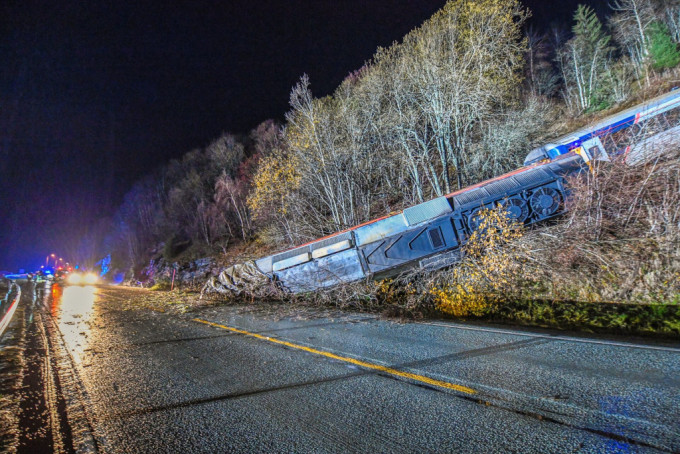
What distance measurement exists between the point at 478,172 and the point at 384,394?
1510 cm

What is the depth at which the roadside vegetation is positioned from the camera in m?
6.78

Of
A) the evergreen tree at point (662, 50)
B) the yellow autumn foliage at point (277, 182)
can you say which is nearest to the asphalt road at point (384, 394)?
the yellow autumn foliage at point (277, 182)

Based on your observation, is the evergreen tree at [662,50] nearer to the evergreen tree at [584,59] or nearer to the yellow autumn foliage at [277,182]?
the evergreen tree at [584,59]

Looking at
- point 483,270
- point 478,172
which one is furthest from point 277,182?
point 483,270

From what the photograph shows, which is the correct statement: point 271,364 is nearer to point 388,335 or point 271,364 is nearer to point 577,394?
point 388,335

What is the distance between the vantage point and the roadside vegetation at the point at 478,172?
678 centimetres

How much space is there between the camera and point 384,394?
364 centimetres

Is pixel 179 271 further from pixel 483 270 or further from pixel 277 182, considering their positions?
pixel 483 270

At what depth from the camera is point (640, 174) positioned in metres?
7.36

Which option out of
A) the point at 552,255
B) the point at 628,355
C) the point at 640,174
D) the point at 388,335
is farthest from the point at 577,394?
the point at 640,174

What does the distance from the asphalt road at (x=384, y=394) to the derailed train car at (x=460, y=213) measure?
10.1ft

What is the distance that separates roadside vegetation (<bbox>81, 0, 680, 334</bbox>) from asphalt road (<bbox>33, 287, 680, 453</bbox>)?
7.12 ft

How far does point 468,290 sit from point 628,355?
12.0ft

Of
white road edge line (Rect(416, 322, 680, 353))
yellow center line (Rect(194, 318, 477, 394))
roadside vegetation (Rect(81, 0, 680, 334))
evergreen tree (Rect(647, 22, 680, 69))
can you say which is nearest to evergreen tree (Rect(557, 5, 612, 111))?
roadside vegetation (Rect(81, 0, 680, 334))
